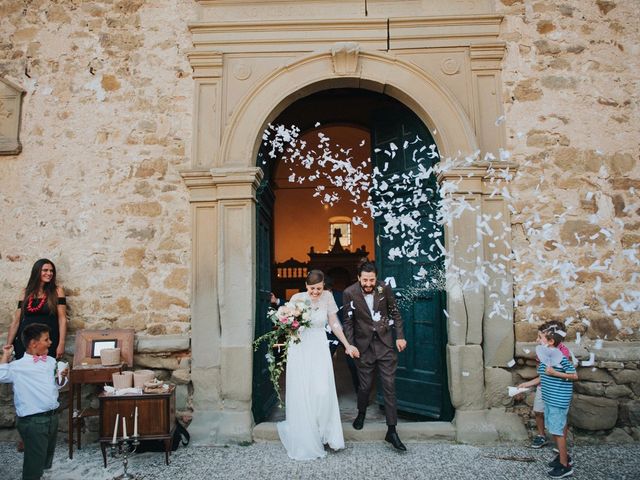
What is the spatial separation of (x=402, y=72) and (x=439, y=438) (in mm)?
3460

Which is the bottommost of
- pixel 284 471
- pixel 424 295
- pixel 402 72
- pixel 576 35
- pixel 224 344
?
pixel 284 471

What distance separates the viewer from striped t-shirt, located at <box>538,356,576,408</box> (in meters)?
3.45

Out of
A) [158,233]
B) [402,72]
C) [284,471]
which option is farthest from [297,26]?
[284,471]

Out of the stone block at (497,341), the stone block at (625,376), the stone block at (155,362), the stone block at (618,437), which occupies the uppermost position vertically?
the stone block at (497,341)

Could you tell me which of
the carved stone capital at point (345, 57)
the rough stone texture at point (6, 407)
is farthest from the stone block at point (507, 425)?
the rough stone texture at point (6, 407)

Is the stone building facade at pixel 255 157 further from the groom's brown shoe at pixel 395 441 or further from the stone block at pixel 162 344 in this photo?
the groom's brown shoe at pixel 395 441

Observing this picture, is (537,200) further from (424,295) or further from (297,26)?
(297,26)

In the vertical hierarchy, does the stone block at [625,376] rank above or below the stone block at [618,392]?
above

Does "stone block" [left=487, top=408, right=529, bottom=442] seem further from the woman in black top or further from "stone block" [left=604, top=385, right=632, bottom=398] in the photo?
the woman in black top

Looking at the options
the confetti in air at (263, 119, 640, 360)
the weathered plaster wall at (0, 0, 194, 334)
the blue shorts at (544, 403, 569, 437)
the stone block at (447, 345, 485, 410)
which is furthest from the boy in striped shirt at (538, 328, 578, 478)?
the weathered plaster wall at (0, 0, 194, 334)

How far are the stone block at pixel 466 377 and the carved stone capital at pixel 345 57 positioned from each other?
2840 mm

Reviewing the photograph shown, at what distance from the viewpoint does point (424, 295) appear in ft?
15.6

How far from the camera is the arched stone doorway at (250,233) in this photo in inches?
169

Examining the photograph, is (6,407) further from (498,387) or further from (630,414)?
(630,414)
